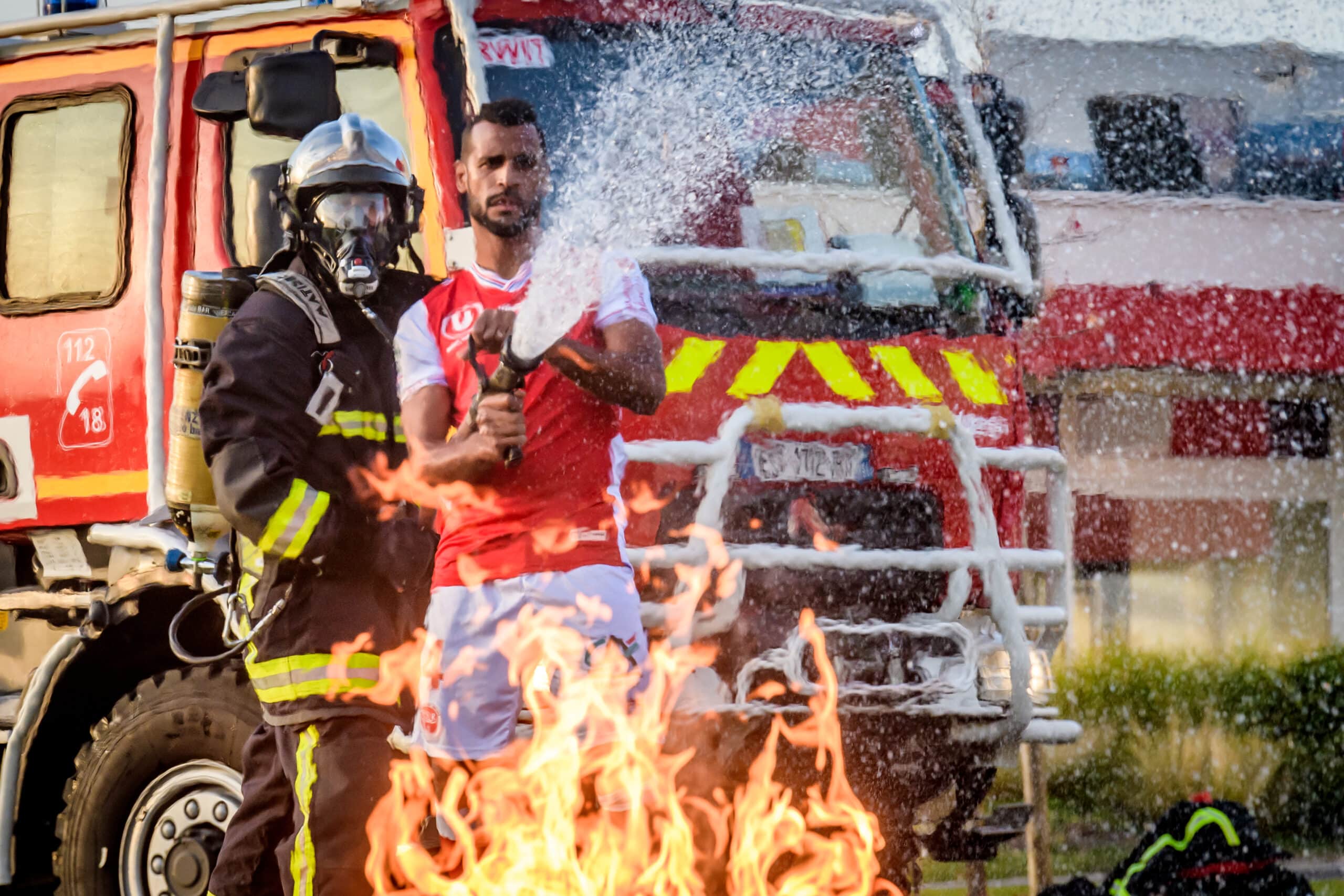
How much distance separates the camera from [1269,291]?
1500 centimetres

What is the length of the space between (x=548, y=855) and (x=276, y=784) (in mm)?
744

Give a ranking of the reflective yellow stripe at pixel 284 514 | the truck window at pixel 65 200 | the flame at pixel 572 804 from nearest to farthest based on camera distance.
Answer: the flame at pixel 572 804
the reflective yellow stripe at pixel 284 514
the truck window at pixel 65 200

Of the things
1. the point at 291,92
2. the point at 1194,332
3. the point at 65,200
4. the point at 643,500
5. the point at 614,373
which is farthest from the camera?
the point at 1194,332

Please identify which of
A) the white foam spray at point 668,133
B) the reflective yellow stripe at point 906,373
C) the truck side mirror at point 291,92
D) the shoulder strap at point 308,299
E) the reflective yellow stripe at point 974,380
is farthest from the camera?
the reflective yellow stripe at point 974,380

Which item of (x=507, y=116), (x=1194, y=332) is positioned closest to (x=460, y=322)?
(x=507, y=116)

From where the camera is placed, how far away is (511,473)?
12.8ft

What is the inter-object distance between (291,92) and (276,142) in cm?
102

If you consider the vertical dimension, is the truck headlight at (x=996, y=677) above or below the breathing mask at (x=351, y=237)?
below

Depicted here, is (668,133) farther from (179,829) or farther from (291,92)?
(179,829)

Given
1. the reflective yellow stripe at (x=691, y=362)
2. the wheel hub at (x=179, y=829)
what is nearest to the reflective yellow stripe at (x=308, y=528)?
the wheel hub at (x=179, y=829)

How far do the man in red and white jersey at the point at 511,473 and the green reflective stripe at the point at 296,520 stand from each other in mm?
280

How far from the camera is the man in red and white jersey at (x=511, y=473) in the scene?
3848mm

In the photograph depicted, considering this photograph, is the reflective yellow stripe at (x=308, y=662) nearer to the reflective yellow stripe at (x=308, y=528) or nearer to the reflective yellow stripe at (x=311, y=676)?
the reflective yellow stripe at (x=311, y=676)

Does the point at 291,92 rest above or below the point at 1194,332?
below
